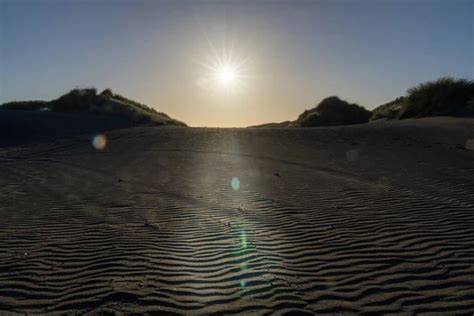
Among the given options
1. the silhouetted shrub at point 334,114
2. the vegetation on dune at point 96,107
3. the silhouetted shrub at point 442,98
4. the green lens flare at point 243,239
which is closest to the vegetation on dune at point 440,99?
the silhouetted shrub at point 442,98

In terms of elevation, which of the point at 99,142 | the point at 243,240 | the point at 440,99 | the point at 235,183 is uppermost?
the point at 440,99

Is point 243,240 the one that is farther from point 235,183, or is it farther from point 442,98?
point 442,98

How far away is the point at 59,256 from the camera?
19.4 ft

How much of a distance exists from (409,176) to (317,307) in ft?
27.1

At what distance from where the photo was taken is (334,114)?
35.1 metres

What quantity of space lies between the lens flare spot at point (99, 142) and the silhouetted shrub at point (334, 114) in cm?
1758

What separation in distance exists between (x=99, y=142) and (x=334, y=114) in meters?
20.7

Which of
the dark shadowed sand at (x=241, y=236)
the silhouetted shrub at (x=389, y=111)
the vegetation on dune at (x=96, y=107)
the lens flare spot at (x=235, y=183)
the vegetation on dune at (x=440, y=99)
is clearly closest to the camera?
the dark shadowed sand at (x=241, y=236)

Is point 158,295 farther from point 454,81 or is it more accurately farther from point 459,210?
point 454,81

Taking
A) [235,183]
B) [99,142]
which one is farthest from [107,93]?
[235,183]

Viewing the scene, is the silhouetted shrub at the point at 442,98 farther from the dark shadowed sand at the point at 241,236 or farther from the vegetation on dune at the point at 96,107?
the vegetation on dune at the point at 96,107

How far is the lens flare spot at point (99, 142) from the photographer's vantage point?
62.7 ft

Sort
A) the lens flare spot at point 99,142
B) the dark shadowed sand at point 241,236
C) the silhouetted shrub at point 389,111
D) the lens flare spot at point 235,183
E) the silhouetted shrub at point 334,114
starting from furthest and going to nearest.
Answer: the silhouetted shrub at point 334,114 < the silhouetted shrub at point 389,111 < the lens flare spot at point 99,142 < the lens flare spot at point 235,183 < the dark shadowed sand at point 241,236

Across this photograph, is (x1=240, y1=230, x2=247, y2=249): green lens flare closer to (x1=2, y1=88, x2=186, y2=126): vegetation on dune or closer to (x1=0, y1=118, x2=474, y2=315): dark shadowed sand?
(x1=0, y1=118, x2=474, y2=315): dark shadowed sand
